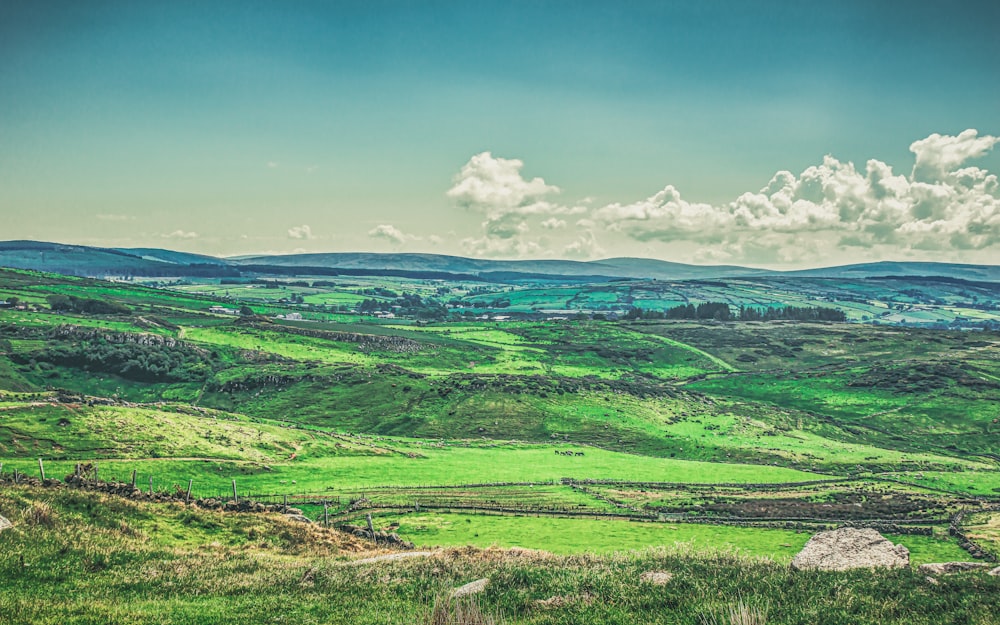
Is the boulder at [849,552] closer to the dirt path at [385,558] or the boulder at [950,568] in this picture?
the boulder at [950,568]

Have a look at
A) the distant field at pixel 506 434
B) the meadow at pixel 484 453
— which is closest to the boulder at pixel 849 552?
the meadow at pixel 484 453

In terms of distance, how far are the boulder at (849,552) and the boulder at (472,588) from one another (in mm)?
14217

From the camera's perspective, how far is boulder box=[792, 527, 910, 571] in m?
29.4

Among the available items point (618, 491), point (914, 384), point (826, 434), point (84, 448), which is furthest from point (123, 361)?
point (914, 384)

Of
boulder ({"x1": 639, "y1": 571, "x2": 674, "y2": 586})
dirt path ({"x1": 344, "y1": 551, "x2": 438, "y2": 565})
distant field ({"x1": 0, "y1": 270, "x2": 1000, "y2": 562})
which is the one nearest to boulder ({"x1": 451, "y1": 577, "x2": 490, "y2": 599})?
boulder ({"x1": 639, "y1": 571, "x2": 674, "y2": 586})

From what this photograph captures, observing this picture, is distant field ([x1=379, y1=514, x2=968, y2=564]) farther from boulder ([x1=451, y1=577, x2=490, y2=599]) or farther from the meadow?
boulder ([x1=451, y1=577, x2=490, y2=599])

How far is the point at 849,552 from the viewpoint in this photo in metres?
30.5

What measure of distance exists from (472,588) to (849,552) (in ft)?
62.6

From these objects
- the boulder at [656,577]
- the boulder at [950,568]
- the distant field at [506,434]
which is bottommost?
the distant field at [506,434]

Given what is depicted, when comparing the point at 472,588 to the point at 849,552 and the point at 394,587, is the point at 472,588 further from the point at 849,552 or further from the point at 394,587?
the point at 849,552

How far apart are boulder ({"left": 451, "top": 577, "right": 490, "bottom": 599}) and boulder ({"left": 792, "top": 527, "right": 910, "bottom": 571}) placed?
560 inches

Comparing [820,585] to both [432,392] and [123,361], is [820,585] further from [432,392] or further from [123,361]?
[123,361]

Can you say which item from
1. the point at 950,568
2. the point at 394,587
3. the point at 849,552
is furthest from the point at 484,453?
the point at 950,568

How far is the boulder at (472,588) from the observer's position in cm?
2319
